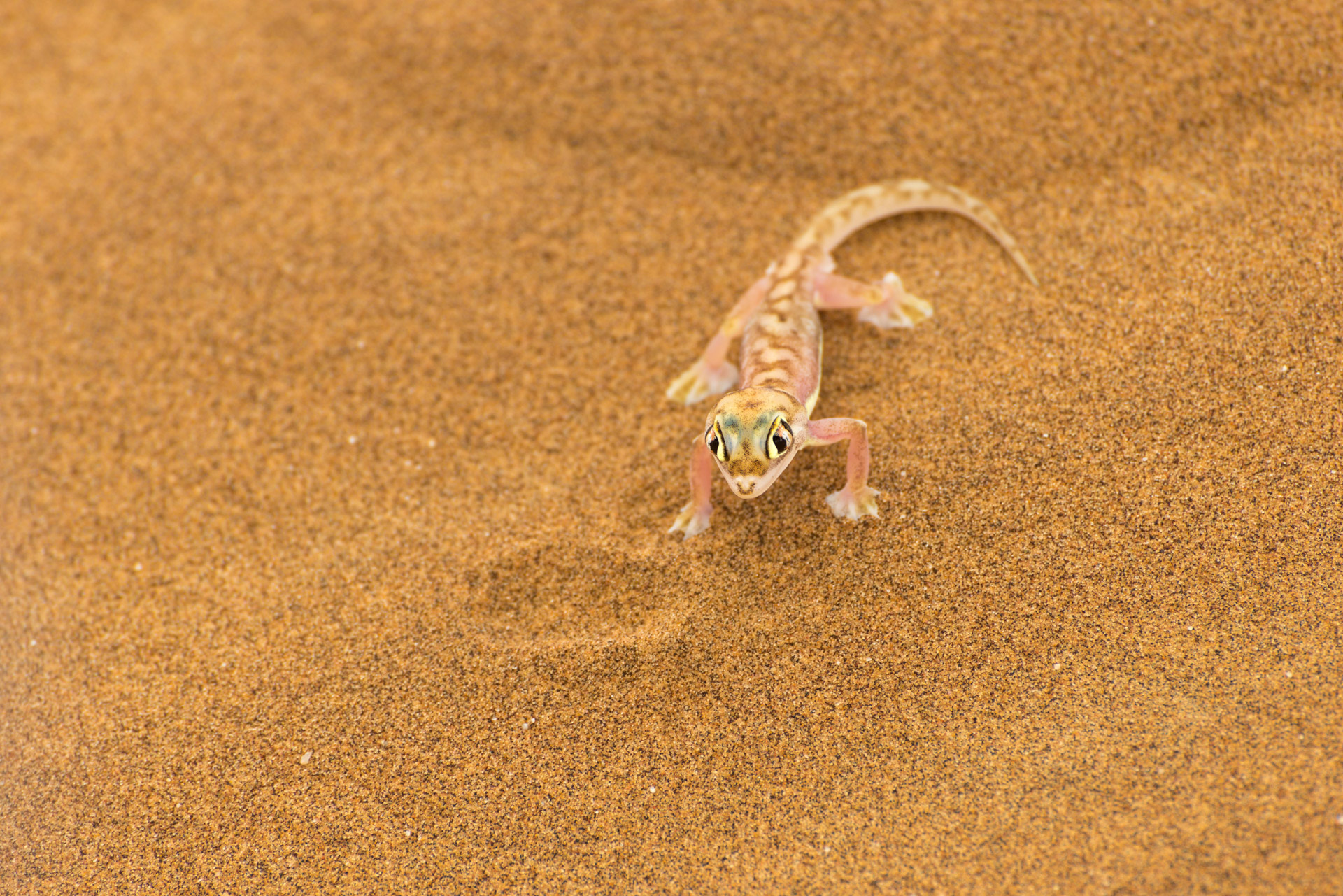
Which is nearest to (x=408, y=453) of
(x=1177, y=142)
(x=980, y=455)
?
(x=980, y=455)

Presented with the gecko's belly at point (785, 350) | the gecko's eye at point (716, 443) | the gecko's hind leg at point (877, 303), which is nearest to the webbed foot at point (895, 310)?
the gecko's hind leg at point (877, 303)

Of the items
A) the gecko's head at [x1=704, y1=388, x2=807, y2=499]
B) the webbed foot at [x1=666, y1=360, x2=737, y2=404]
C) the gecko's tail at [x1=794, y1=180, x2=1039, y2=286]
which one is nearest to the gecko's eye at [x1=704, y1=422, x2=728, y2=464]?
the gecko's head at [x1=704, y1=388, x2=807, y2=499]

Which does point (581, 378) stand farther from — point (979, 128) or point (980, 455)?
point (979, 128)

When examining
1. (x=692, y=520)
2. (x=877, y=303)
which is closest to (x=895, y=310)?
(x=877, y=303)

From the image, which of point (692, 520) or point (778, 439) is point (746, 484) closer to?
point (778, 439)

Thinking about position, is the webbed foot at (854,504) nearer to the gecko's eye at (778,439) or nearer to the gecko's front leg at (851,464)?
the gecko's front leg at (851,464)

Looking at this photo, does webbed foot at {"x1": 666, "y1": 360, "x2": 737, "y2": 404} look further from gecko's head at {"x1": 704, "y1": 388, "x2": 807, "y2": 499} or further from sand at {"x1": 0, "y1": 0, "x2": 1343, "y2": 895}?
gecko's head at {"x1": 704, "y1": 388, "x2": 807, "y2": 499}
